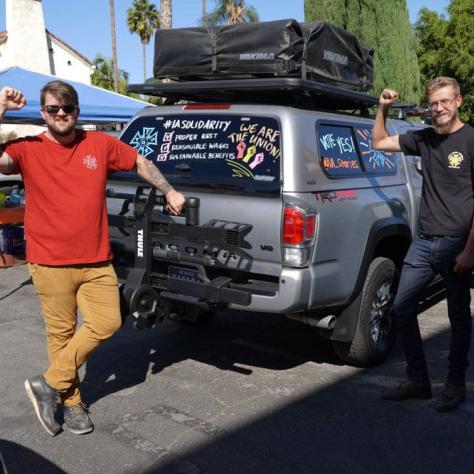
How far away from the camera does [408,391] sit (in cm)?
404

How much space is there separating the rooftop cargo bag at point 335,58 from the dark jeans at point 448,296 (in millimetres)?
1592

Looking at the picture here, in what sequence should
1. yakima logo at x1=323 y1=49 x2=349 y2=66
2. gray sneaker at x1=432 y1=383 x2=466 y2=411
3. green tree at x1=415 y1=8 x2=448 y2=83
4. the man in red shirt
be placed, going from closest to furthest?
the man in red shirt
gray sneaker at x1=432 y1=383 x2=466 y2=411
yakima logo at x1=323 y1=49 x2=349 y2=66
green tree at x1=415 y1=8 x2=448 y2=83

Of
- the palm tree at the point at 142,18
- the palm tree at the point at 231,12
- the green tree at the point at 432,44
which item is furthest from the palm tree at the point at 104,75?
the green tree at the point at 432,44

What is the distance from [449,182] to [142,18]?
5235 cm

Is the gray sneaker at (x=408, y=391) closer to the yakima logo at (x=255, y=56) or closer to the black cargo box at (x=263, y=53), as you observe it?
the black cargo box at (x=263, y=53)

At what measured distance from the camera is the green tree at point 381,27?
18844mm

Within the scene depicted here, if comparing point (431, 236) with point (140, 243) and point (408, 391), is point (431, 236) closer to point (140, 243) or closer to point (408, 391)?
point (408, 391)

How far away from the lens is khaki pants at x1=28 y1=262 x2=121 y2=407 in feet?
11.4

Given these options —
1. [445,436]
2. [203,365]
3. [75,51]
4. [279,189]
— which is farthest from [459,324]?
[75,51]

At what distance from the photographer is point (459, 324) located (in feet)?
12.6

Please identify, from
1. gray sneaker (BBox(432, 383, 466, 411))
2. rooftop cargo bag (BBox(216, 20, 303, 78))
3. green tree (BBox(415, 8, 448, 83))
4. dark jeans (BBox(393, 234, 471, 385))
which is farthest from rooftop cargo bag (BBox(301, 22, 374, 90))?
green tree (BBox(415, 8, 448, 83))

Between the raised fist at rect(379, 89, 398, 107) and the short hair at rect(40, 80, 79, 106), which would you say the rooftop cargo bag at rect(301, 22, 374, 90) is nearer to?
the raised fist at rect(379, 89, 398, 107)

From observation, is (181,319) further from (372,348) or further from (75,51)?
(75,51)

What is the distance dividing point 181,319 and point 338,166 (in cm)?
212
